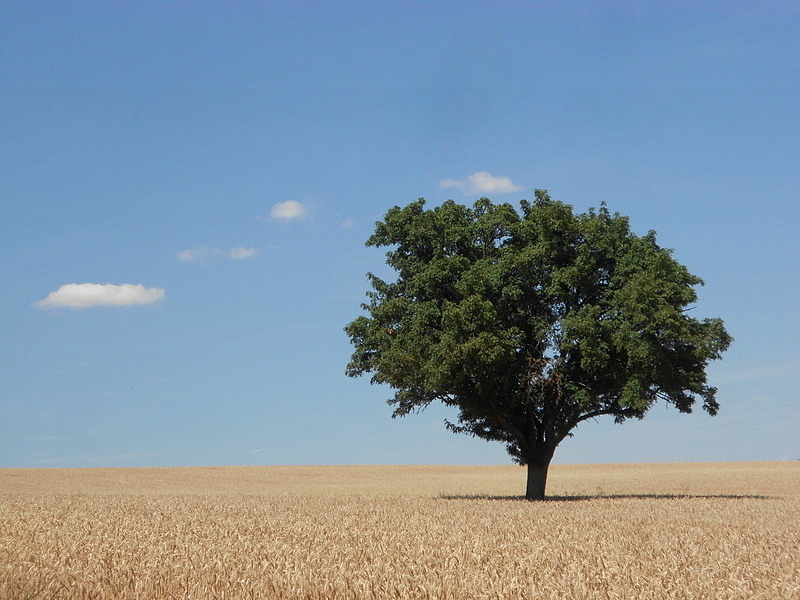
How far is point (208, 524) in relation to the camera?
68.4 feet

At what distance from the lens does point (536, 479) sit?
37.3 metres

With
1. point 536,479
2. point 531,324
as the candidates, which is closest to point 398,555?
point 531,324

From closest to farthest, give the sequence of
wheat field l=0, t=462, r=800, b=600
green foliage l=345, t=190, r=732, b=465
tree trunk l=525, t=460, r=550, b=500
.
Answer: wheat field l=0, t=462, r=800, b=600, green foliage l=345, t=190, r=732, b=465, tree trunk l=525, t=460, r=550, b=500

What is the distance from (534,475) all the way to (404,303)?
1024 cm

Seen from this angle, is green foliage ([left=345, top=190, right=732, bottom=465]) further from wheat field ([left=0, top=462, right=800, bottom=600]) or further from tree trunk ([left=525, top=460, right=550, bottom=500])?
wheat field ([left=0, top=462, right=800, bottom=600])

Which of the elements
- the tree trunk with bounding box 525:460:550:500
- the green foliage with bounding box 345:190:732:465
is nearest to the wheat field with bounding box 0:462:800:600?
the green foliage with bounding box 345:190:732:465

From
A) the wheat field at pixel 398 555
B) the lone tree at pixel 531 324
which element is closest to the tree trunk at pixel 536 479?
the lone tree at pixel 531 324

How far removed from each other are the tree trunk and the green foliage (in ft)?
1.19

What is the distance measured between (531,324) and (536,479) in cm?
773

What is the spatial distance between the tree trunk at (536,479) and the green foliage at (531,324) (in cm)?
36

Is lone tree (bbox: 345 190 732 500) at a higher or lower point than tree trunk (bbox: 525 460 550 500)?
higher

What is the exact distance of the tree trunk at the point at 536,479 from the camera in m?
37.1

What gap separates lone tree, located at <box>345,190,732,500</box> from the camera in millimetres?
32469

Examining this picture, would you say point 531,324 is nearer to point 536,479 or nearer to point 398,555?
point 536,479
